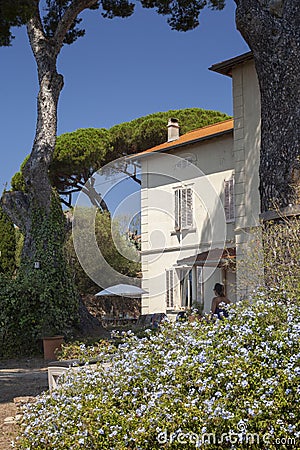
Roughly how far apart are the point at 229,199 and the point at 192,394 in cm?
1380

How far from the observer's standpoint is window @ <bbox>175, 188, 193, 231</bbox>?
1814 centimetres

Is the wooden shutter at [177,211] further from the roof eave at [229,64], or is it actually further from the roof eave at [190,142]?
the roof eave at [229,64]

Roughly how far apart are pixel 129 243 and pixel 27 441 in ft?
42.9

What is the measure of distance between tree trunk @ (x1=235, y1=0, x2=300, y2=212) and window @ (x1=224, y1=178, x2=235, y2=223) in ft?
32.0

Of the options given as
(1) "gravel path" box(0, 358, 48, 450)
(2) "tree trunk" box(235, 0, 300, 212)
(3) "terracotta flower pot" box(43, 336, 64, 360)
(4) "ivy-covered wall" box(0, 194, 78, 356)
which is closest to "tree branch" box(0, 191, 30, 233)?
(4) "ivy-covered wall" box(0, 194, 78, 356)

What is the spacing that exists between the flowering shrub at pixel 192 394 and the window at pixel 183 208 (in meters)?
14.0

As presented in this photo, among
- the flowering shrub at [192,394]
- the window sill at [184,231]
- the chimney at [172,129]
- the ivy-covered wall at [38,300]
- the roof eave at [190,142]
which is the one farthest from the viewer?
the chimney at [172,129]

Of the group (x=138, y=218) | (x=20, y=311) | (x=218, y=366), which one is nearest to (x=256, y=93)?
(x=138, y=218)

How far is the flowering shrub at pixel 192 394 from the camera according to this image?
293 centimetres

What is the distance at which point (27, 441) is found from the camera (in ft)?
12.6

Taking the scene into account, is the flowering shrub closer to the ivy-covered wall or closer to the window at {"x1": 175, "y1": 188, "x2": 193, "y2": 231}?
the ivy-covered wall

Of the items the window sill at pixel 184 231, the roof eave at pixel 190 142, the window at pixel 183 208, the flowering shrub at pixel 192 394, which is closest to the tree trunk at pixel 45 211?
the roof eave at pixel 190 142

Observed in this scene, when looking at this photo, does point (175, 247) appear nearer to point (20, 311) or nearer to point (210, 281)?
point (210, 281)

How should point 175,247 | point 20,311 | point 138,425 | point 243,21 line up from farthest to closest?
point 175,247
point 20,311
point 243,21
point 138,425
